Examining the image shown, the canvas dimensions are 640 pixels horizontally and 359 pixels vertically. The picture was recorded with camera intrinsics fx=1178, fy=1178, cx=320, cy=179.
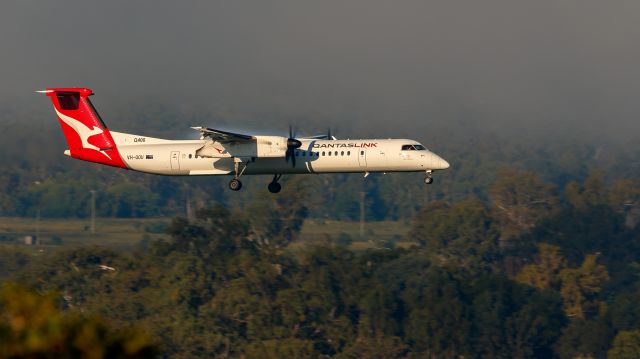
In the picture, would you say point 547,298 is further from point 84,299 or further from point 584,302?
point 84,299

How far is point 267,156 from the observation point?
40219mm

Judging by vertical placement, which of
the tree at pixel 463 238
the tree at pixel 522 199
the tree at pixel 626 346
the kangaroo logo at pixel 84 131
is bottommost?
the tree at pixel 626 346

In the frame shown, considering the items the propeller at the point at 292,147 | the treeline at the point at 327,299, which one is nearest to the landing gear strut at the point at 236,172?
the propeller at the point at 292,147

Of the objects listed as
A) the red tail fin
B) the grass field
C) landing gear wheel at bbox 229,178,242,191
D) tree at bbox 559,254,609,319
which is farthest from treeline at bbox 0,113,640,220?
landing gear wheel at bbox 229,178,242,191

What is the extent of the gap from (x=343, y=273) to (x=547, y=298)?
17433 mm

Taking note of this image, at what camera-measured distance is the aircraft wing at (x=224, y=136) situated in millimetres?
39844

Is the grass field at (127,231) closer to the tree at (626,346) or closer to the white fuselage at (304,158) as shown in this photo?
the tree at (626,346)

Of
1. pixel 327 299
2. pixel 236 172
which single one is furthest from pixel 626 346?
pixel 236 172

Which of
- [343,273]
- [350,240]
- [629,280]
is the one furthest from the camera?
[350,240]

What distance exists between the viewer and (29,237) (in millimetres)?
131750

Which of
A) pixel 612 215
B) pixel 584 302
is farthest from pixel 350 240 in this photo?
pixel 584 302

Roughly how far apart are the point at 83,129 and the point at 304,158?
29.8 ft

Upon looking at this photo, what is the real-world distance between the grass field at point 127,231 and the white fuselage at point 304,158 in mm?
76099

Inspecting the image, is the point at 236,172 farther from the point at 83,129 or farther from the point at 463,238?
the point at 463,238
